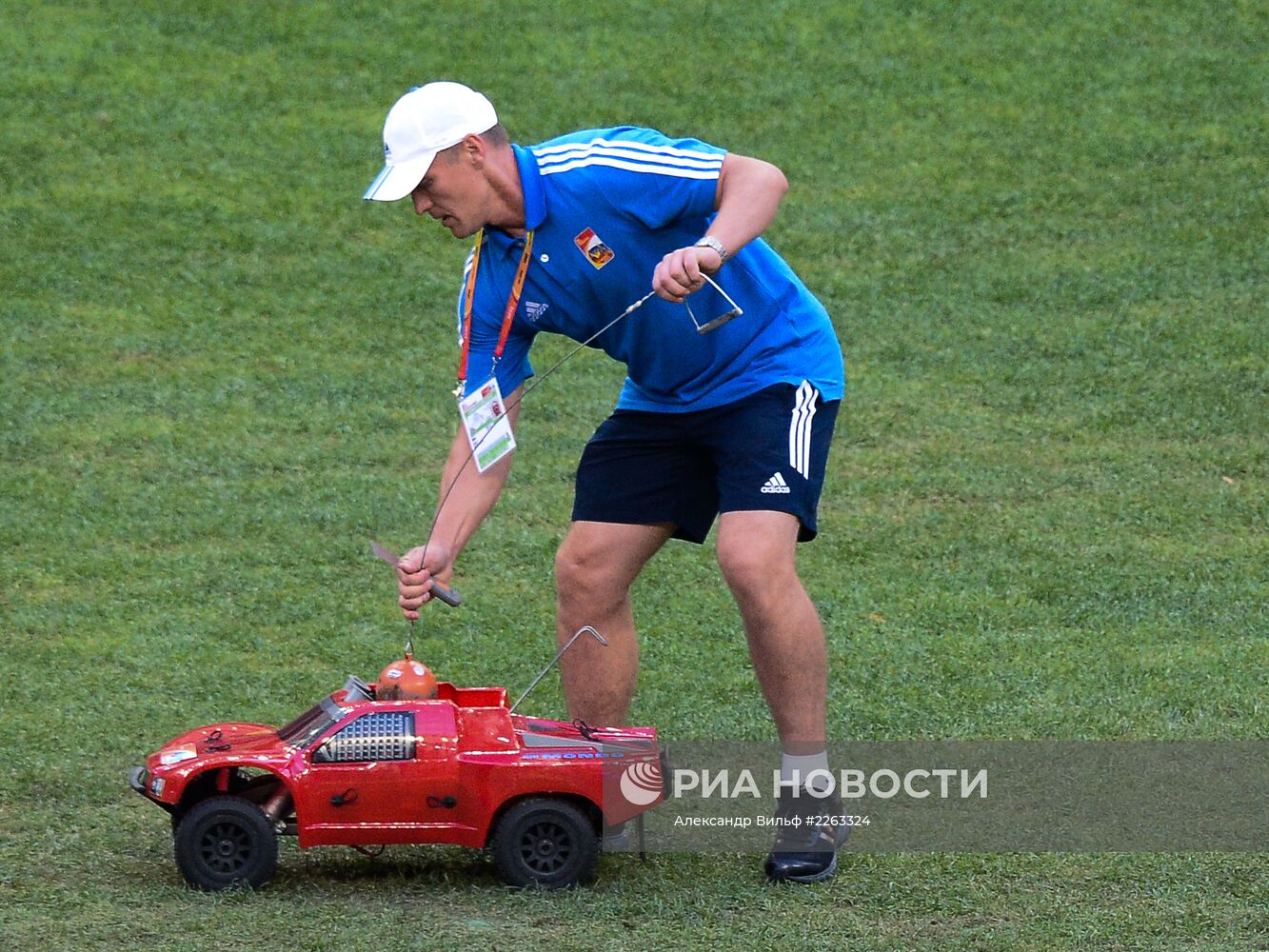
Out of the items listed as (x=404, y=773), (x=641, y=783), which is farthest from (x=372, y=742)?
(x=641, y=783)

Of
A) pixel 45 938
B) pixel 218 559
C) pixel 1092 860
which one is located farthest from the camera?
pixel 218 559

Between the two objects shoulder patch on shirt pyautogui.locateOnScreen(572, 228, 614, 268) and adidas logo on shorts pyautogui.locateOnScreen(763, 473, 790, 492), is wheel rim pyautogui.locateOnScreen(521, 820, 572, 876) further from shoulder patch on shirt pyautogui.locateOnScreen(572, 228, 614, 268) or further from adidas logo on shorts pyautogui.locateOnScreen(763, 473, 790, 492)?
shoulder patch on shirt pyautogui.locateOnScreen(572, 228, 614, 268)

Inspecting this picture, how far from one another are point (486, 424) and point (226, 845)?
3.89ft

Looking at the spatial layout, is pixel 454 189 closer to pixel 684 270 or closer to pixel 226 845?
pixel 684 270

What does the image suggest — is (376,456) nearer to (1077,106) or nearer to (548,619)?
(548,619)

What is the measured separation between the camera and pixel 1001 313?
10.5 m

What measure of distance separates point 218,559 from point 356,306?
3748 millimetres

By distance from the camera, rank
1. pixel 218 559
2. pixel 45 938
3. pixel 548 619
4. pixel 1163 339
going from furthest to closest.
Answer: pixel 1163 339
pixel 218 559
pixel 548 619
pixel 45 938

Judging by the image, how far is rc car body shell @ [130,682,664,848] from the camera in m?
4.01

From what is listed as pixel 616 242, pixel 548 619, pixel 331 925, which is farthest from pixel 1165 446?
pixel 331 925

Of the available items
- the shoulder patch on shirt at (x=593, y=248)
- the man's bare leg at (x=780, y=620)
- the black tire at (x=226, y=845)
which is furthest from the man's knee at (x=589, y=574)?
the black tire at (x=226, y=845)

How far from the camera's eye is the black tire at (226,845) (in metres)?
4.03

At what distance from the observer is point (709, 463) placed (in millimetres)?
4602

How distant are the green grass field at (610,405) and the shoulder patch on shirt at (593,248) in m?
1.47
